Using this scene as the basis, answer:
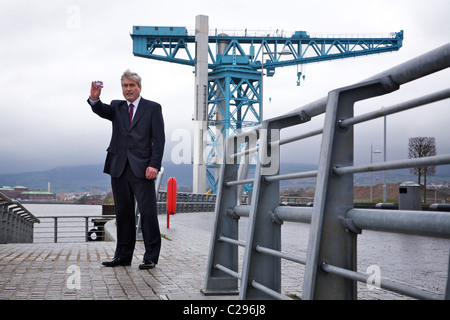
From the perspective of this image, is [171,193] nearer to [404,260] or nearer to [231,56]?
[404,260]

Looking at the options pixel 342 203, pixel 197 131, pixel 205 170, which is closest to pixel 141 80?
pixel 342 203

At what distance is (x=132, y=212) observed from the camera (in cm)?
581

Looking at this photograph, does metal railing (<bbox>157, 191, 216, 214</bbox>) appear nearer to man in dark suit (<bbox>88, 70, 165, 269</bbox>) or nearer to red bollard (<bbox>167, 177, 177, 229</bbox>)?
red bollard (<bbox>167, 177, 177, 229</bbox>)

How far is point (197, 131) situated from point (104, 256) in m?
34.8

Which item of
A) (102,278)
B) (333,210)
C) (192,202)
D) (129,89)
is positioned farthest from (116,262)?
(192,202)

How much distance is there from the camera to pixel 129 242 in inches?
227

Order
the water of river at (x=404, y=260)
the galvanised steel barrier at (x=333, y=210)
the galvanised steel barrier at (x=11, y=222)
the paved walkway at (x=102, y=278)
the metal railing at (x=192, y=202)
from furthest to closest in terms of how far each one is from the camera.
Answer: the metal railing at (x=192, y=202), the galvanised steel barrier at (x=11, y=222), the water of river at (x=404, y=260), the paved walkway at (x=102, y=278), the galvanised steel barrier at (x=333, y=210)

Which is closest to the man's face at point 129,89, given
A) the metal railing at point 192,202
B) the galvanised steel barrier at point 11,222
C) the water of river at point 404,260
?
the water of river at point 404,260

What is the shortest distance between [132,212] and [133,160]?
0.59m

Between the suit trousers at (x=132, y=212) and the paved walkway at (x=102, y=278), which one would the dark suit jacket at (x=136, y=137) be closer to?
the suit trousers at (x=132, y=212)

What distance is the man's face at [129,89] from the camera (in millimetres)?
5668
